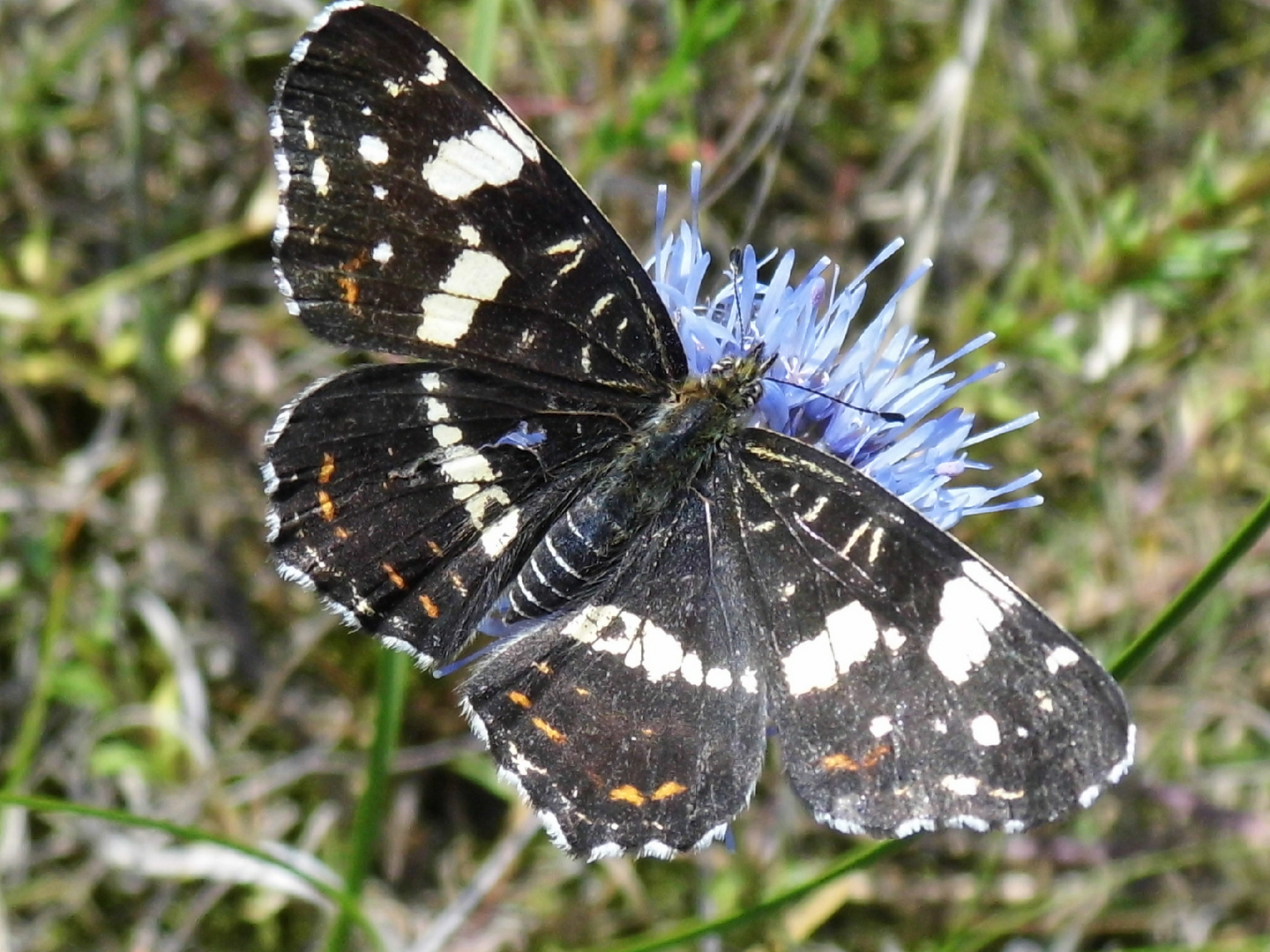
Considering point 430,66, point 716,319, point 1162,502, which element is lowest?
point 1162,502

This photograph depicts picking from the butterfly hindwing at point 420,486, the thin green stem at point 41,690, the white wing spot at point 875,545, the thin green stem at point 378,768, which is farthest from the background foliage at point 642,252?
the white wing spot at point 875,545

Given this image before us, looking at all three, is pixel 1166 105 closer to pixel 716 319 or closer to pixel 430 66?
pixel 716 319

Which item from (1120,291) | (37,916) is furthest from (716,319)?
(37,916)

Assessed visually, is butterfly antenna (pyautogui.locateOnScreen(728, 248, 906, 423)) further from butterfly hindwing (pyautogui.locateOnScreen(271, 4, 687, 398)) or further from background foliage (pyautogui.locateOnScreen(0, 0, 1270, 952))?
background foliage (pyautogui.locateOnScreen(0, 0, 1270, 952))

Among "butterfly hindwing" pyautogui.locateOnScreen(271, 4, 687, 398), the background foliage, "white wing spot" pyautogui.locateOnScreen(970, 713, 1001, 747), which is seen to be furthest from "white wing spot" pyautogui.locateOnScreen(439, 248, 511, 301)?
"white wing spot" pyautogui.locateOnScreen(970, 713, 1001, 747)

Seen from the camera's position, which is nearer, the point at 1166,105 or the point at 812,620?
the point at 812,620

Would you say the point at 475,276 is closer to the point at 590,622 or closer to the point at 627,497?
the point at 627,497

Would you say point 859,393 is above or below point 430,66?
below

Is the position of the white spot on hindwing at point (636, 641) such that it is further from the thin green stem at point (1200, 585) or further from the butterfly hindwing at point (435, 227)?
the thin green stem at point (1200, 585)
